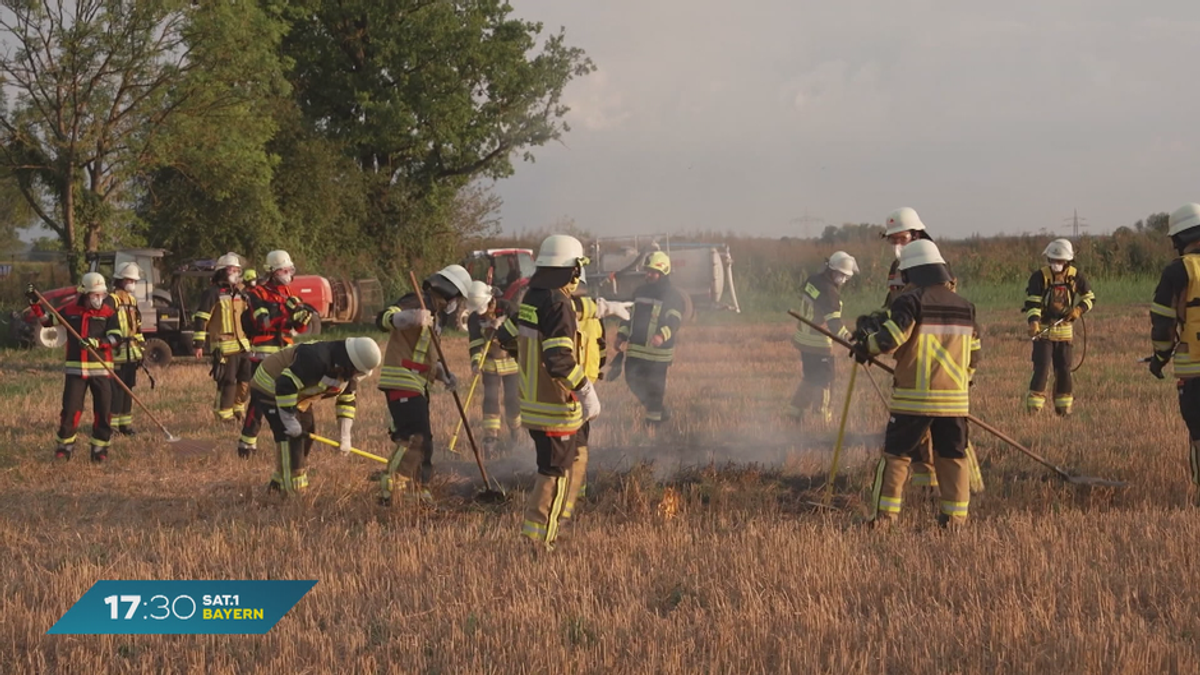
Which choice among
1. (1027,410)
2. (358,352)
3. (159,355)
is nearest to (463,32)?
(159,355)

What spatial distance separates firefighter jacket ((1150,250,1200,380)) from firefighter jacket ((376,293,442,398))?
5337 mm

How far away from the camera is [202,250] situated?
Answer: 90.5 feet

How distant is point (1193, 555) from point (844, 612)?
7.48ft

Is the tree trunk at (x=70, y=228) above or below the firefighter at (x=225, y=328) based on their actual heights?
above

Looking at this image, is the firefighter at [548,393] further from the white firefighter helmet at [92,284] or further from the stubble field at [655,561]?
the white firefighter helmet at [92,284]

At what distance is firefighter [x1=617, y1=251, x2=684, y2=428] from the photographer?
37.6ft

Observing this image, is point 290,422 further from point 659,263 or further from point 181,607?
point 659,263

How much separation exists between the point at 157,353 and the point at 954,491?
16558 millimetres

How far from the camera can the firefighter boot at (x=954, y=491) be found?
703 centimetres

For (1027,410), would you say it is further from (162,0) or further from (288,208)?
(288,208)

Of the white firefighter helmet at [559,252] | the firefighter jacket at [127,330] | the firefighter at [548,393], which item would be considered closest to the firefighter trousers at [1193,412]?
the firefighter at [548,393]

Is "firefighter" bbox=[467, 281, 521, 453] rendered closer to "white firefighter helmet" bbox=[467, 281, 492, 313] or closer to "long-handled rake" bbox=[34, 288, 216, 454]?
"white firefighter helmet" bbox=[467, 281, 492, 313]

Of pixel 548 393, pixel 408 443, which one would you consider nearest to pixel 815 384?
pixel 408 443

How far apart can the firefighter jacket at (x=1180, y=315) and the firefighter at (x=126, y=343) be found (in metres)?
9.81
